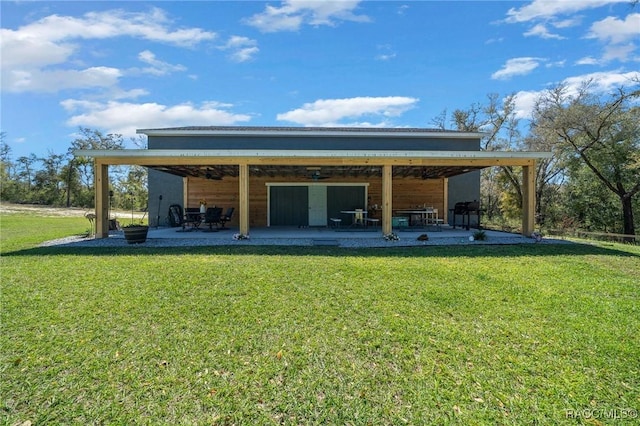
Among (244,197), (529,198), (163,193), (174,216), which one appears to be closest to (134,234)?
(244,197)

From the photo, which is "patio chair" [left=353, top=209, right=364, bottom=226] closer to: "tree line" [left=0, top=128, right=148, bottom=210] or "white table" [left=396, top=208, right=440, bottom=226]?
"white table" [left=396, top=208, right=440, bottom=226]

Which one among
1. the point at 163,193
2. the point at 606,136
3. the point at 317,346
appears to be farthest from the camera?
the point at 606,136

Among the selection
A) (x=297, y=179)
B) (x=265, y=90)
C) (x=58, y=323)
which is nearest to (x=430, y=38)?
(x=297, y=179)

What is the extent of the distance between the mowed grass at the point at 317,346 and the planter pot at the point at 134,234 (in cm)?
272

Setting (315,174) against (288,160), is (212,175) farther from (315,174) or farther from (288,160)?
(288,160)

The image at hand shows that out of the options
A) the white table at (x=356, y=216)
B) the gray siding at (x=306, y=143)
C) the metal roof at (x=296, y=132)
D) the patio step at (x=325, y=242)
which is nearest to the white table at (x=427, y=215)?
the white table at (x=356, y=216)

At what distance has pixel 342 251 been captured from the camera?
24.4ft

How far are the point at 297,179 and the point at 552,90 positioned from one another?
16.6 m

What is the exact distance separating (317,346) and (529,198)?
9.13 metres

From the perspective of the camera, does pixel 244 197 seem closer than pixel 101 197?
No

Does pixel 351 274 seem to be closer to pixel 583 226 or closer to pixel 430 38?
pixel 430 38

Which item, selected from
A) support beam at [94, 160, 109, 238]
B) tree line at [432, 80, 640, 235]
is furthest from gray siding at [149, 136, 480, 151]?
tree line at [432, 80, 640, 235]

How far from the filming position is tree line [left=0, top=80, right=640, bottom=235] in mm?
16578

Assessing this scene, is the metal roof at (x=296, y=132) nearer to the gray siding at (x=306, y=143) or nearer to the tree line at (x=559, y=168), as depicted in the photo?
the gray siding at (x=306, y=143)
